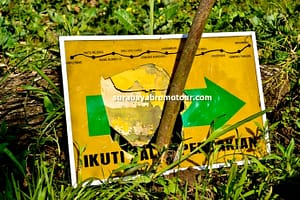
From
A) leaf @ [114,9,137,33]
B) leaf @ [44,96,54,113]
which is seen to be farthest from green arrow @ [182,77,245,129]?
leaf @ [114,9,137,33]

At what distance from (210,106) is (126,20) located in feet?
3.02

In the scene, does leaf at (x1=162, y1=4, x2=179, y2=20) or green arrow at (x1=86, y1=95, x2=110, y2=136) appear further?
leaf at (x1=162, y1=4, x2=179, y2=20)

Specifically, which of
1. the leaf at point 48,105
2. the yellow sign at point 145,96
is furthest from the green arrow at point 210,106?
the leaf at point 48,105

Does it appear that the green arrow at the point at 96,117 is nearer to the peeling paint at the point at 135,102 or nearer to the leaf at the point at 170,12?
the peeling paint at the point at 135,102

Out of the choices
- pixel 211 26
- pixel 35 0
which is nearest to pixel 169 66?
pixel 211 26

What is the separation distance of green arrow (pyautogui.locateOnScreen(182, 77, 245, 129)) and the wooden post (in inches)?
A: 4.2

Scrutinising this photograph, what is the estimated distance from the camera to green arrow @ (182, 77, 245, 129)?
2422 millimetres

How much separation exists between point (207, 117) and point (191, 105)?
Answer: 0.08m

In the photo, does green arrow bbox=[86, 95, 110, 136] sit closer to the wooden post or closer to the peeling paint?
the peeling paint

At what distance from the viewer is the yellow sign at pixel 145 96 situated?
2.29 m

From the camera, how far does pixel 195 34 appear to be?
2240 mm

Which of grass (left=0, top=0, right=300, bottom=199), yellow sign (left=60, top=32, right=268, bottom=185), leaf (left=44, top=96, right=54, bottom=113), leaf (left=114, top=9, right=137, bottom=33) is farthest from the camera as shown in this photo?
leaf (left=114, top=9, right=137, bottom=33)

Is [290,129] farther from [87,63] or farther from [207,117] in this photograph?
[87,63]

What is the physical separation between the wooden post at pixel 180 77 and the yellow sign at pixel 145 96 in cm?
3
